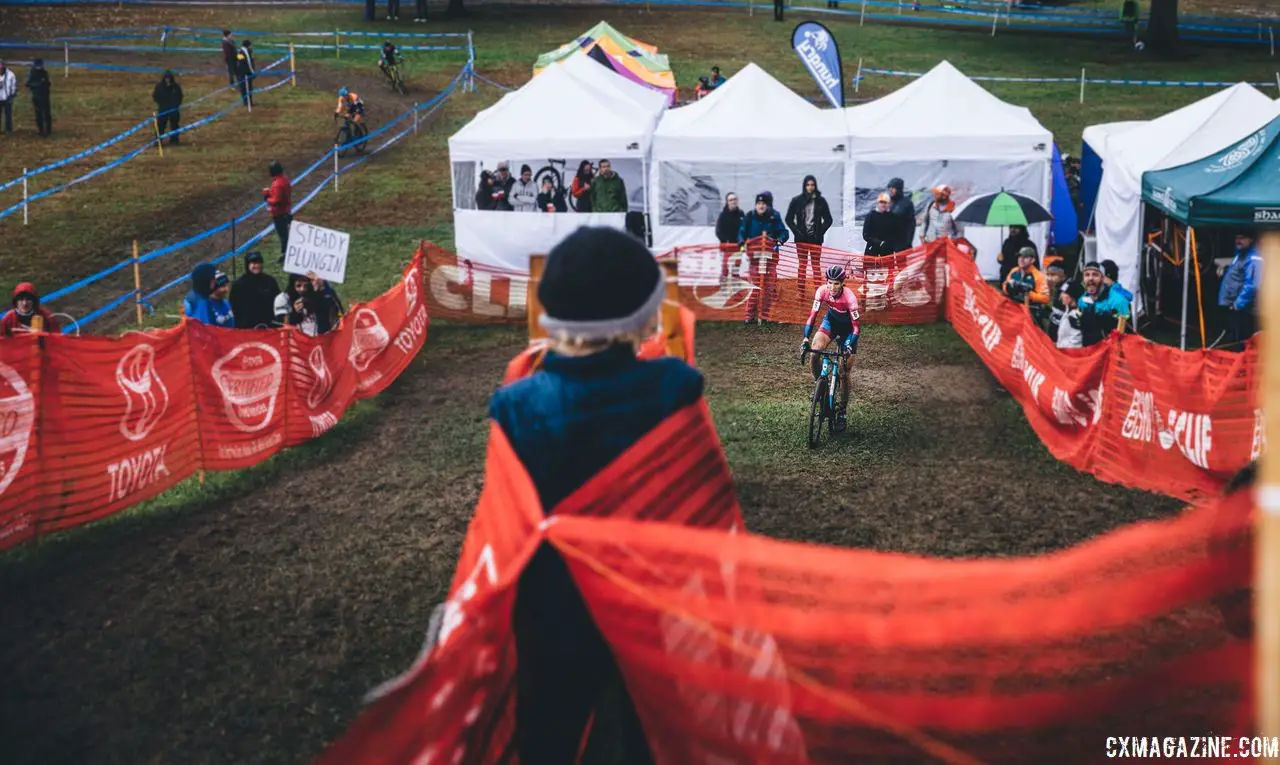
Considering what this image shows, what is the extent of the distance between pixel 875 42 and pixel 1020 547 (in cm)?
3869

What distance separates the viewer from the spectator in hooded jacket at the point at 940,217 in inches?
751

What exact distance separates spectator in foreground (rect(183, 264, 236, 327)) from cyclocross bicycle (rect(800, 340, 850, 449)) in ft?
21.0

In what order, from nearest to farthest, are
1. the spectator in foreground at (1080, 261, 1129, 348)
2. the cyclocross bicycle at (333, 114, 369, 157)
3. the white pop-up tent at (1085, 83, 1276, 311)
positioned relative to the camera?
1. the spectator in foreground at (1080, 261, 1129, 348)
2. the white pop-up tent at (1085, 83, 1276, 311)
3. the cyclocross bicycle at (333, 114, 369, 157)

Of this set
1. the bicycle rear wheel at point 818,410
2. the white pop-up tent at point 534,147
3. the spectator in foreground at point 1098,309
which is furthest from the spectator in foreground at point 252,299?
the spectator in foreground at point 1098,309


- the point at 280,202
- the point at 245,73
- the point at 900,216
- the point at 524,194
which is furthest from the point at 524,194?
the point at 245,73

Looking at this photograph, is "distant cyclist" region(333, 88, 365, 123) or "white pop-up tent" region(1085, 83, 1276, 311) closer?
"white pop-up tent" region(1085, 83, 1276, 311)

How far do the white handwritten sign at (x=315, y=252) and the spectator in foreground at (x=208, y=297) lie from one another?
921 millimetres

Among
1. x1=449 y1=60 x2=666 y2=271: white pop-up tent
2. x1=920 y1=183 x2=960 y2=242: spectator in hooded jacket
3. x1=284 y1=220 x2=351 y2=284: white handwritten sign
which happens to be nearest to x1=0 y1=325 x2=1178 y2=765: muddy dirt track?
x1=284 y1=220 x2=351 y2=284: white handwritten sign

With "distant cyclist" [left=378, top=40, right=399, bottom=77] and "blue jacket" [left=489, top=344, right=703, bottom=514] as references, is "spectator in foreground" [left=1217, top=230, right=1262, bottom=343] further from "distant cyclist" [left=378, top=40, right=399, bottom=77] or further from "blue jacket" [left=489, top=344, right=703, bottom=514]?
"distant cyclist" [left=378, top=40, right=399, bottom=77]

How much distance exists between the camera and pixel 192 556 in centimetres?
916

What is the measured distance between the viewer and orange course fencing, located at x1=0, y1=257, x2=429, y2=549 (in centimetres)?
883

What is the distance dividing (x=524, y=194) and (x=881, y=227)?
21.2 feet

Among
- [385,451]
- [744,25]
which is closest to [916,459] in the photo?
[385,451]

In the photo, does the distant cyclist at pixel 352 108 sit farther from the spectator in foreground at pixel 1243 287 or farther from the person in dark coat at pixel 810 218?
the spectator in foreground at pixel 1243 287
